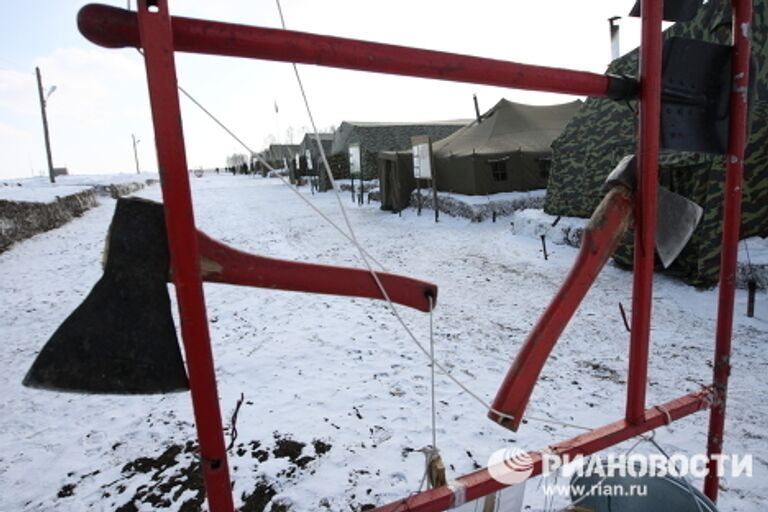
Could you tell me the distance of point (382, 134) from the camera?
24625mm

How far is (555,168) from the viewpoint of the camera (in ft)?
28.1

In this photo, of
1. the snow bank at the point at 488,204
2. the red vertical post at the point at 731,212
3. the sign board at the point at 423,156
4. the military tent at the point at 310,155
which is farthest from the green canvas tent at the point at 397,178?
the military tent at the point at 310,155

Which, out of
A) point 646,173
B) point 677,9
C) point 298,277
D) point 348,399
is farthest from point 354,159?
point 298,277

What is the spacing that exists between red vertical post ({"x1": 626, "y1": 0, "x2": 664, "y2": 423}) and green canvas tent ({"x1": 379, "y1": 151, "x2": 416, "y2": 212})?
12742 millimetres

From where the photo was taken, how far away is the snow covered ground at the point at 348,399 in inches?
90.9

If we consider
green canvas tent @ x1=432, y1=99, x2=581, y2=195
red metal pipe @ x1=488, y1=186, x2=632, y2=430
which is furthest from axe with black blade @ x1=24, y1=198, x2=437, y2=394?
green canvas tent @ x1=432, y1=99, x2=581, y2=195

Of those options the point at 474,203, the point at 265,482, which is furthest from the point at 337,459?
the point at 474,203

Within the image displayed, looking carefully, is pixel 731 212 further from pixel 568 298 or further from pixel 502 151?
pixel 502 151

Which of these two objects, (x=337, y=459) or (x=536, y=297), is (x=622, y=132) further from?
(x=337, y=459)

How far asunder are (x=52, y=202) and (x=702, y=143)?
51.1ft

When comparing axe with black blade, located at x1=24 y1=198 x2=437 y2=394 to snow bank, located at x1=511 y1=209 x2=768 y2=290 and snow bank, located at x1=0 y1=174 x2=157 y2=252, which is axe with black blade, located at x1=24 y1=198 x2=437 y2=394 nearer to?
snow bank, located at x1=511 y1=209 x2=768 y2=290

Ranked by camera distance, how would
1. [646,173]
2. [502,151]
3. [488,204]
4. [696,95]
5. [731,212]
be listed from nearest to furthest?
1. [646,173]
2. [696,95]
3. [731,212]
4. [488,204]
5. [502,151]

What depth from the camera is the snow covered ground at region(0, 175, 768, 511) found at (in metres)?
Answer: 2.31

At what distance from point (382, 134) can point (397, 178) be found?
11173mm
